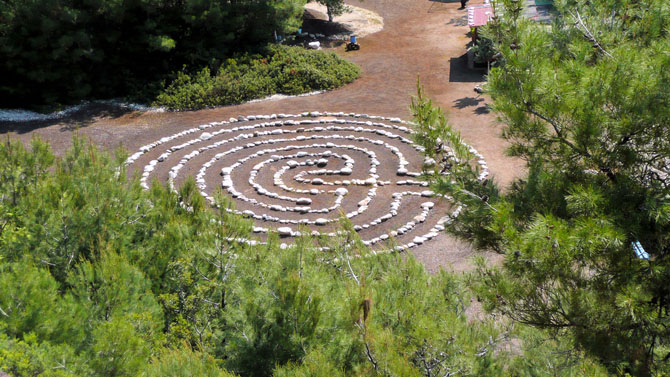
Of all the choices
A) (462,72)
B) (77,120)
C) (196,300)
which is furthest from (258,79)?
(196,300)

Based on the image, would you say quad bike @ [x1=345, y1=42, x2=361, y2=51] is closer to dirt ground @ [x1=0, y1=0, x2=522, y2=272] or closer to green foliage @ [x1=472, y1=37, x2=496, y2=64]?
dirt ground @ [x1=0, y1=0, x2=522, y2=272]

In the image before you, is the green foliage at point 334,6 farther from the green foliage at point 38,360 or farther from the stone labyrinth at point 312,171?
the green foliage at point 38,360

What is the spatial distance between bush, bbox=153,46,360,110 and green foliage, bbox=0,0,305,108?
3.34 feet

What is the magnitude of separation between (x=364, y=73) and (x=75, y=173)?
1640cm

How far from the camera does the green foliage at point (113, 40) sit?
20844 mm

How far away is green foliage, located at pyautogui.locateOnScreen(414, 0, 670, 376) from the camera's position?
5871 millimetres

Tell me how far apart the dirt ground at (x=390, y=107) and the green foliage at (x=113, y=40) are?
72.4 inches

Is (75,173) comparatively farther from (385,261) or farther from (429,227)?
(429,227)

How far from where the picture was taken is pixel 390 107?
21.4m

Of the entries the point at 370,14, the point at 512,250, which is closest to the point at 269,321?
the point at 512,250

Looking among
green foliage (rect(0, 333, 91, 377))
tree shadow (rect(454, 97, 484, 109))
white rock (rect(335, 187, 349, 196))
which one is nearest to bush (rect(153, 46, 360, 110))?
tree shadow (rect(454, 97, 484, 109))

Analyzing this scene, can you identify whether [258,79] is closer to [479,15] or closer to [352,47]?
[352,47]

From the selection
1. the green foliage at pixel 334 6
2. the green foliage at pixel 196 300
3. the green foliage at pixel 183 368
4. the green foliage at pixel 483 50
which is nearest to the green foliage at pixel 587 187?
the green foliage at pixel 196 300

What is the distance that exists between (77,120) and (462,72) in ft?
48.9
